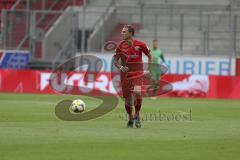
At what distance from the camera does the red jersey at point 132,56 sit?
17.5 m

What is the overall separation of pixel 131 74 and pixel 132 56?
1.31 ft

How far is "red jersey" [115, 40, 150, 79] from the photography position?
57.5 feet

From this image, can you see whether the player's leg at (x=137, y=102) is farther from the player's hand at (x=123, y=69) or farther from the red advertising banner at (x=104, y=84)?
the red advertising banner at (x=104, y=84)

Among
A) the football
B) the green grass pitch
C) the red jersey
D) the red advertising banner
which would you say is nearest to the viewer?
the green grass pitch

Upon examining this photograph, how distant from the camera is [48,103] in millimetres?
27328

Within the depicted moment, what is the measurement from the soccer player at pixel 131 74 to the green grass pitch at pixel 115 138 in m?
0.46

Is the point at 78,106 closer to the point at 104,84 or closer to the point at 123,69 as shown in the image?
the point at 123,69

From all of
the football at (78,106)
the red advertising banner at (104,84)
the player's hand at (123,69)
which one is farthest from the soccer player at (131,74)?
the red advertising banner at (104,84)

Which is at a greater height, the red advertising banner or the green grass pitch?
→ the red advertising banner

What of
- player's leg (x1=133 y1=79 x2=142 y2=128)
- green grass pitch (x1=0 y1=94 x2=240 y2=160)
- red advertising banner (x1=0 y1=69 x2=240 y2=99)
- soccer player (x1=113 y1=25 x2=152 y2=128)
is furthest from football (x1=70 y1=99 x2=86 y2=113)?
red advertising banner (x1=0 y1=69 x2=240 y2=99)

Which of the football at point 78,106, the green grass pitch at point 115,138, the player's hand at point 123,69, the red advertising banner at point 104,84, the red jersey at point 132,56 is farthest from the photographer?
the red advertising banner at point 104,84

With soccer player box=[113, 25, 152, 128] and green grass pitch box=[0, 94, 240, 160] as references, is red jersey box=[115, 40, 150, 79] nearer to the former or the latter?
soccer player box=[113, 25, 152, 128]

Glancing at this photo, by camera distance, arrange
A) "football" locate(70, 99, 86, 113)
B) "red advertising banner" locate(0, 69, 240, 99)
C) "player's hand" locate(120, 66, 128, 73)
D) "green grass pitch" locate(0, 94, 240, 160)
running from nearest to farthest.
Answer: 1. "green grass pitch" locate(0, 94, 240, 160)
2. "player's hand" locate(120, 66, 128, 73)
3. "football" locate(70, 99, 86, 113)
4. "red advertising banner" locate(0, 69, 240, 99)

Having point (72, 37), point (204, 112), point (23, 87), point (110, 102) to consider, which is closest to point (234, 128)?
point (204, 112)
